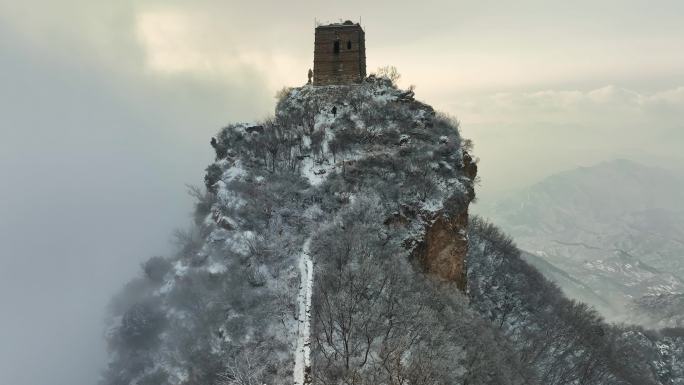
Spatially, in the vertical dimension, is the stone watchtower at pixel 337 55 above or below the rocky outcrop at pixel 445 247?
above

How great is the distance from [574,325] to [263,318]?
53321 millimetres

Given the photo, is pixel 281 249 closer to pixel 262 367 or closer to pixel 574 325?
pixel 262 367

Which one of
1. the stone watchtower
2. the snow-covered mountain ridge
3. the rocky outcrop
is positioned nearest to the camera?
the snow-covered mountain ridge

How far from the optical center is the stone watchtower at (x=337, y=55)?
210ft

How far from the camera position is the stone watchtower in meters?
63.9

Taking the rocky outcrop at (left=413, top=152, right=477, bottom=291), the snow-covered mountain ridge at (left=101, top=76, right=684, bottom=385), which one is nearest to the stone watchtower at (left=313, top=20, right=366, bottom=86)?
the snow-covered mountain ridge at (left=101, top=76, right=684, bottom=385)

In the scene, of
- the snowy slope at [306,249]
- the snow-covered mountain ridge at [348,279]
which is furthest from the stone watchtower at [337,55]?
the snowy slope at [306,249]

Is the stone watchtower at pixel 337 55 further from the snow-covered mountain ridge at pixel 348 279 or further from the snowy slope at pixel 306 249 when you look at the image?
the snowy slope at pixel 306 249

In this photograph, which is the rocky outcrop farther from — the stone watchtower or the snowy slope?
the stone watchtower

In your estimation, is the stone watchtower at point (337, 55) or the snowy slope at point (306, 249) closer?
the snowy slope at point (306, 249)

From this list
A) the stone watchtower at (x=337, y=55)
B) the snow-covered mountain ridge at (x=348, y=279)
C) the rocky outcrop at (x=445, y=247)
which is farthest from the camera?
the stone watchtower at (x=337, y=55)

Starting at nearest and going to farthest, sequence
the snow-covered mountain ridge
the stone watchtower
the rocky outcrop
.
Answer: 1. the snow-covered mountain ridge
2. the rocky outcrop
3. the stone watchtower

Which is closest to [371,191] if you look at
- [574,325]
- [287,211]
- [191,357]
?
[287,211]

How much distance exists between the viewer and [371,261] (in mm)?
36000
